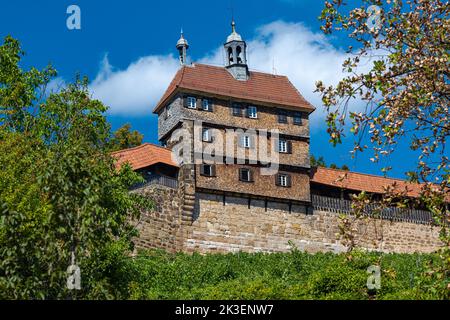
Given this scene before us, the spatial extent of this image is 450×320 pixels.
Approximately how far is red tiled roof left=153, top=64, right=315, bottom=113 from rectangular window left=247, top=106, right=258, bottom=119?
460 millimetres

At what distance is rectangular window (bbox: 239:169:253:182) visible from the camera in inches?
1609

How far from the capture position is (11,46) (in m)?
31.6

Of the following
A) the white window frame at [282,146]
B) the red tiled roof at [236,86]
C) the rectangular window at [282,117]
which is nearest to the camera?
the red tiled roof at [236,86]

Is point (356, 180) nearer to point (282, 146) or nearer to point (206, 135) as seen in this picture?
point (282, 146)

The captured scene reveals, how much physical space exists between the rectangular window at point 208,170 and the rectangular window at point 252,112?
3.43 m

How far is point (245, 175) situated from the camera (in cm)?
4103

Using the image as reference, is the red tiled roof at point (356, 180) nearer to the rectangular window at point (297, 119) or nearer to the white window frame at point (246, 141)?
the rectangular window at point (297, 119)

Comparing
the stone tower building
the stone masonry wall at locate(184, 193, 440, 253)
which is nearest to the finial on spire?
the stone tower building

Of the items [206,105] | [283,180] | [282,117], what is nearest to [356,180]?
[283,180]

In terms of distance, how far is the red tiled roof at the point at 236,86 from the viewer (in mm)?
41344

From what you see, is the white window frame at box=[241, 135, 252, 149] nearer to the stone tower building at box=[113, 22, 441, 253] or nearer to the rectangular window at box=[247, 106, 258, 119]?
the stone tower building at box=[113, 22, 441, 253]

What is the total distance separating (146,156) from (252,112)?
20.2 feet

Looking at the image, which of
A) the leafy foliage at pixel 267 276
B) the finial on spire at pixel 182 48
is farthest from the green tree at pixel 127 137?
the leafy foliage at pixel 267 276

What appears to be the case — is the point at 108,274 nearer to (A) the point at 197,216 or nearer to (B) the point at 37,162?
(B) the point at 37,162
